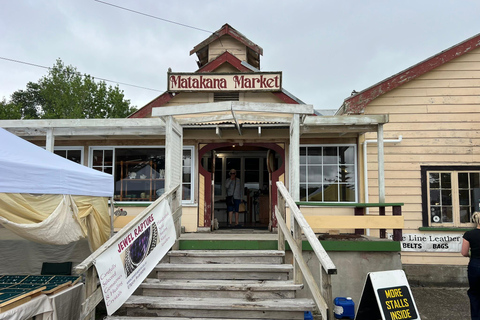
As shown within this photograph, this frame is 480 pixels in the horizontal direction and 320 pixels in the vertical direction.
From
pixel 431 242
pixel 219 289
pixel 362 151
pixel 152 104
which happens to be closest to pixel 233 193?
pixel 152 104

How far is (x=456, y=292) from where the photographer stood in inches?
282

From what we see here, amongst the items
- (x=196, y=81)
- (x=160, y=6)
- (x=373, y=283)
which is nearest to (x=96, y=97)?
(x=160, y=6)

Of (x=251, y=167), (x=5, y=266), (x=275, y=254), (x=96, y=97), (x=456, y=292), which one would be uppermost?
(x=96, y=97)

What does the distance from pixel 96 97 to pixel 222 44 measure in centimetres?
2157

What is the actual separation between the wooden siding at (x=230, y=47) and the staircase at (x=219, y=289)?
7.25 m

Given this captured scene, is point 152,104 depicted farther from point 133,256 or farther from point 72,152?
point 133,256

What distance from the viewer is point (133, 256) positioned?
414 centimetres

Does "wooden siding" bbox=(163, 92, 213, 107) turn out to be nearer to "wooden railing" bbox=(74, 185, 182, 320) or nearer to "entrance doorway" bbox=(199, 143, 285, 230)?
"entrance doorway" bbox=(199, 143, 285, 230)

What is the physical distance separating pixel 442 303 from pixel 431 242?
1.82m

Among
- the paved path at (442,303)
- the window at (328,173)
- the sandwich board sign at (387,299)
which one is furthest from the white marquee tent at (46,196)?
the paved path at (442,303)

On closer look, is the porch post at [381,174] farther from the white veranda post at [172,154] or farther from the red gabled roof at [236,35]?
the red gabled roof at [236,35]

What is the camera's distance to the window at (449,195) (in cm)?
791

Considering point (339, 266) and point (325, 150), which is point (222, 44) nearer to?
point (325, 150)

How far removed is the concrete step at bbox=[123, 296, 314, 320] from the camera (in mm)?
4055
